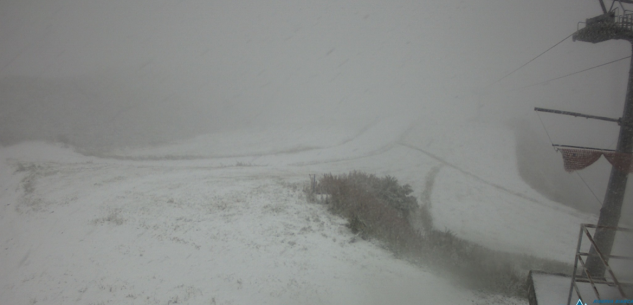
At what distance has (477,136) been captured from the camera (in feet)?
120

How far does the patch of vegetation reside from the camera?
28.1ft

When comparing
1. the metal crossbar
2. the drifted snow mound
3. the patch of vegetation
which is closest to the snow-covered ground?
the drifted snow mound

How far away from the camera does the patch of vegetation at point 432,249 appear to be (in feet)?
28.1

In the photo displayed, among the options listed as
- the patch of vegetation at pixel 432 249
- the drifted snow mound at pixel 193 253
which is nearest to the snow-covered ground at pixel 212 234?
the drifted snow mound at pixel 193 253

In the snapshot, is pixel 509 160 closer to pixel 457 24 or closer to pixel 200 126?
pixel 200 126

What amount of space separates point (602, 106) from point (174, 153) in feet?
185

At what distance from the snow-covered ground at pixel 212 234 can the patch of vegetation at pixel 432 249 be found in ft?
1.81

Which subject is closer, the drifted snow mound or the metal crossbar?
the drifted snow mound

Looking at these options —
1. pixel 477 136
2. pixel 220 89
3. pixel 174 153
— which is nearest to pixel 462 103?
pixel 477 136

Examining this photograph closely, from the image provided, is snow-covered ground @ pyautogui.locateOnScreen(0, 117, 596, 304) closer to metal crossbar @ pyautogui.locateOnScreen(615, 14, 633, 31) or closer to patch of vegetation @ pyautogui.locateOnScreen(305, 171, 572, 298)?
patch of vegetation @ pyautogui.locateOnScreen(305, 171, 572, 298)

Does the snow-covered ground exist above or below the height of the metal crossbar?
below

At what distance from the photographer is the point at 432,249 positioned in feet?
31.4

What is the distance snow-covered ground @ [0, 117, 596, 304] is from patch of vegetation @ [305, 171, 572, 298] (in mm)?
552

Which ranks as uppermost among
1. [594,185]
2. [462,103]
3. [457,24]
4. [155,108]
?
[457,24]
